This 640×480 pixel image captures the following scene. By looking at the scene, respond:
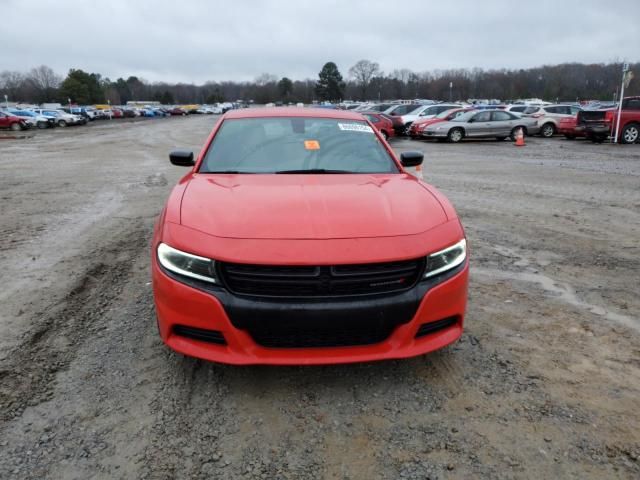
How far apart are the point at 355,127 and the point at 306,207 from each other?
1.82m

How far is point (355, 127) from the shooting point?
14.7 feet

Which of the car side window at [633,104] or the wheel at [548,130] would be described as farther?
the wheel at [548,130]

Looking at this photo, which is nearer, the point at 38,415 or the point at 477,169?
the point at 38,415

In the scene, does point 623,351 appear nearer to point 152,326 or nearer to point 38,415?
point 152,326

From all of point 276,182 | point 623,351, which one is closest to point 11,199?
point 276,182

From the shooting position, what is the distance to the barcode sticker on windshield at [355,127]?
14.5 ft

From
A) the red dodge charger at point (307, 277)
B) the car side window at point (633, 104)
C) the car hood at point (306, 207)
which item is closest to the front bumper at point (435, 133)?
the car side window at point (633, 104)

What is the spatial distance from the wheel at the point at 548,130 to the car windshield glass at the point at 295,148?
2308 cm

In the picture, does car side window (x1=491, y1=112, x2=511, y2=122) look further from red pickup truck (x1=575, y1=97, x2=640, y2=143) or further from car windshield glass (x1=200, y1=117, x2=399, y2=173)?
car windshield glass (x1=200, y1=117, x2=399, y2=173)

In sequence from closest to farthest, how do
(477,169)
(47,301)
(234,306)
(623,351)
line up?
(234,306) → (623,351) → (47,301) → (477,169)

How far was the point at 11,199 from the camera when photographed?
8.66m

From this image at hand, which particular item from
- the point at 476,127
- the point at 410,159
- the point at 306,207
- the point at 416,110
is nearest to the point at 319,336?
the point at 306,207

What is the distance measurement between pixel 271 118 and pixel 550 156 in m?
14.2

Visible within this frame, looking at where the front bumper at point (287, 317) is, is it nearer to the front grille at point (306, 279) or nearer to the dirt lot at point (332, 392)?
the front grille at point (306, 279)
